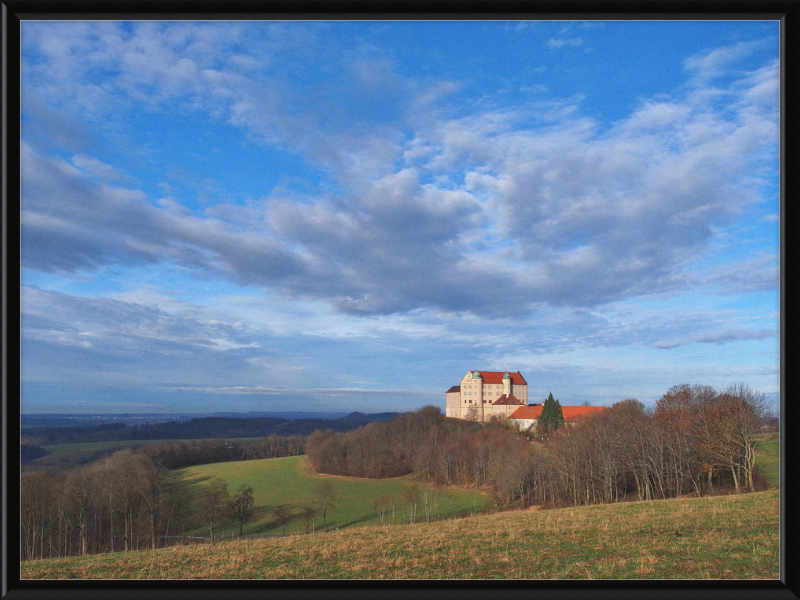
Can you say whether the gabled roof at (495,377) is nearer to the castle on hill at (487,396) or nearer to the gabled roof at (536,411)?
the castle on hill at (487,396)

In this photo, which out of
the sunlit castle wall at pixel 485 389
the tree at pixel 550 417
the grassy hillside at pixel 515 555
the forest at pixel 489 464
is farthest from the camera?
the sunlit castle wall at pixel 485 389

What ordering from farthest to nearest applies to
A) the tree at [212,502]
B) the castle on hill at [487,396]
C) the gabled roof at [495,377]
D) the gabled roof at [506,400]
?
the gabled roof at [495,377] < the gabled roof at [506,400] < the castle on hill at [487,396] < the tree at [212,502]

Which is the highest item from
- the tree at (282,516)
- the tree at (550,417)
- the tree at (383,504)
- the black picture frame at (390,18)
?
the black picture frame at (390,18)

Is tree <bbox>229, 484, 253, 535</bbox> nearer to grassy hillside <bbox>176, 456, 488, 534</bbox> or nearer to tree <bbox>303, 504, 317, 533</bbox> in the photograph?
grassy hillside <bbox>176, 456, 488, 534</bbox>

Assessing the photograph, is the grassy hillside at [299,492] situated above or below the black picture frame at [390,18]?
below

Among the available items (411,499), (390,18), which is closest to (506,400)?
(411,499)

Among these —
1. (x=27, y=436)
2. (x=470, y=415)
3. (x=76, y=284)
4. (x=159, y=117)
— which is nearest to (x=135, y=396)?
(x=76, y=284)

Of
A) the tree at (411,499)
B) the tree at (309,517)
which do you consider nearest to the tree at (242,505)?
the tree at (309,517)
